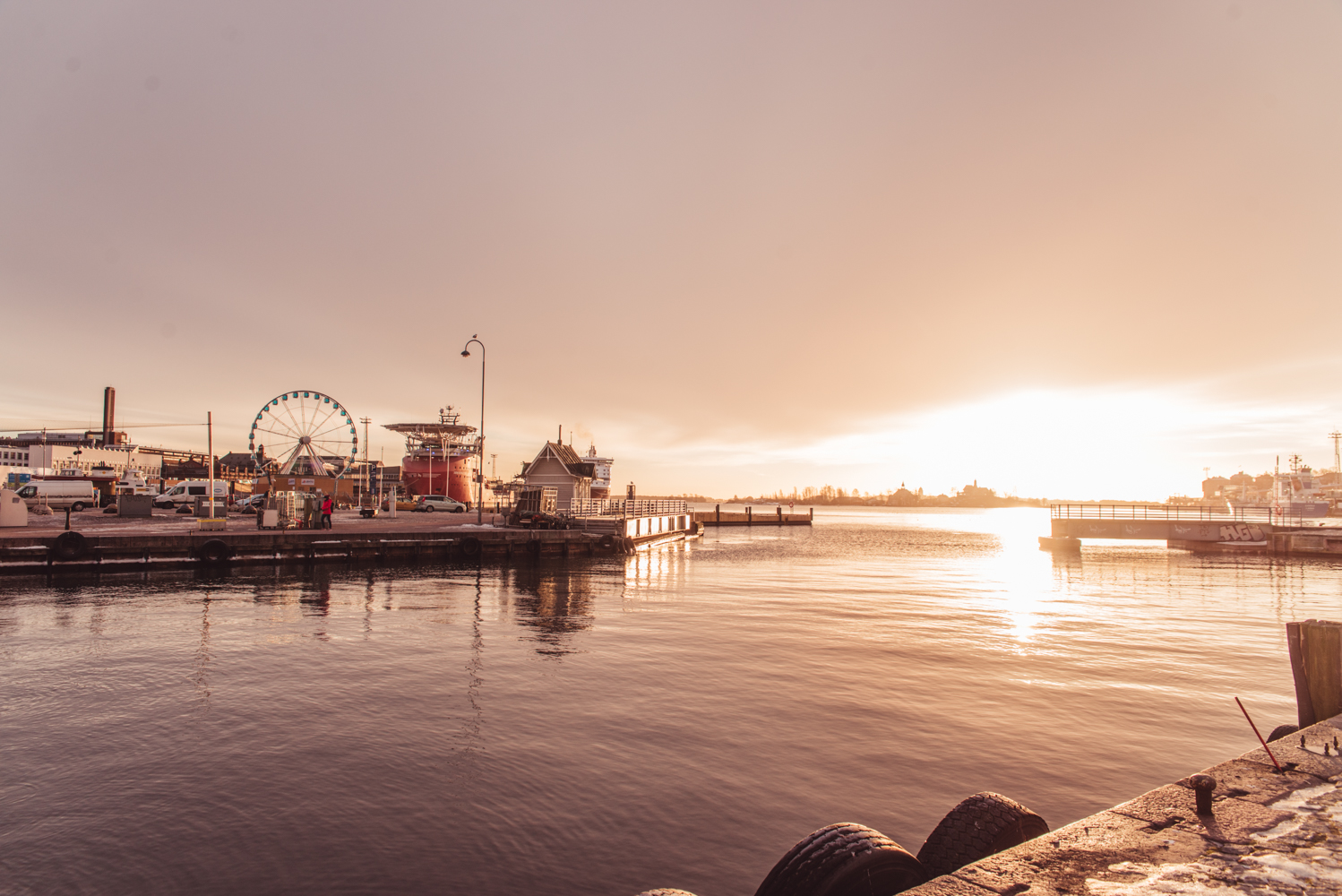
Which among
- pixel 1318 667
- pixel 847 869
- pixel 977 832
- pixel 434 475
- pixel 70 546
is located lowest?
pixel 977 832

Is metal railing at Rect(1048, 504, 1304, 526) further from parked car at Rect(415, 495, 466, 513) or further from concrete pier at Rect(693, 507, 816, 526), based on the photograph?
parked car at Rect(415, 495, 466, 513)

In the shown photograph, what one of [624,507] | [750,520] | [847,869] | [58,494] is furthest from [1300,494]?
[58,494]

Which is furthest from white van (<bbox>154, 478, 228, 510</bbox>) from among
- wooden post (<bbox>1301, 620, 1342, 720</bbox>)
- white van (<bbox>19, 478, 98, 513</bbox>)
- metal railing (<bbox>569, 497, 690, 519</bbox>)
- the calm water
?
wooden post (<bbox>1301, 620, 1342, 720</bbox>)

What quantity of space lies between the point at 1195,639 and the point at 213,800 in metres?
23.8

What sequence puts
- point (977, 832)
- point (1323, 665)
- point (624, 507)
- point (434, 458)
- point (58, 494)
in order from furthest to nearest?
1. point (434, 458)
2. point (624, 507)
3. point (58, 494)
4. point (1323, 665)
5. point (977, 832)

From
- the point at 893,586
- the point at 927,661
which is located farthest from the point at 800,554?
the point at 927,661

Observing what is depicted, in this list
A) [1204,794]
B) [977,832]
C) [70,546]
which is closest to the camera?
[1204,794]

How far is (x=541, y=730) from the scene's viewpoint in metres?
10.2

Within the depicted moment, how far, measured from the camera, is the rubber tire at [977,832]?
5.23 meters

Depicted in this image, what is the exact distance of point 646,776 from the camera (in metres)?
8.61

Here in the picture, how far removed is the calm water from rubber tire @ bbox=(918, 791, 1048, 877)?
6.20ft

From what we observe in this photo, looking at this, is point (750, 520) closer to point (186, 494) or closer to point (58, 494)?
point (186, 494)

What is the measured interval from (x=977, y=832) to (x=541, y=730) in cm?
678

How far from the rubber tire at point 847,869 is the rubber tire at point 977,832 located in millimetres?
682
